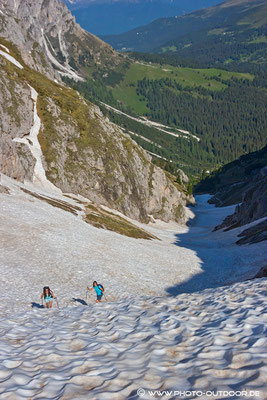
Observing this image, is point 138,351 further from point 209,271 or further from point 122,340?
point 209,271

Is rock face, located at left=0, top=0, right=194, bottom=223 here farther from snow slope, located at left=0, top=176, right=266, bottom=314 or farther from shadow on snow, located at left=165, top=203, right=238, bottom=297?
shadow on snow, located at left=165, top=203, right=238, bottom=297

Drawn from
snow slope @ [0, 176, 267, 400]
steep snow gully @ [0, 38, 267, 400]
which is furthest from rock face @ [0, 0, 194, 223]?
snow slope @ [0, 176, 267, 400]

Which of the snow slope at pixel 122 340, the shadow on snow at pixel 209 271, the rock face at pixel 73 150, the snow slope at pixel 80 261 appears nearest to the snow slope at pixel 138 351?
the snow slope at pixel 122 340

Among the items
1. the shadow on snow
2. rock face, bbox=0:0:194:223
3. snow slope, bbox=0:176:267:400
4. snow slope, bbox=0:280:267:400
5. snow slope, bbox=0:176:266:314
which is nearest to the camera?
snow slope, bbox=0:280:267:400

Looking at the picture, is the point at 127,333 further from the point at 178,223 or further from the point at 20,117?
the point at 178,223

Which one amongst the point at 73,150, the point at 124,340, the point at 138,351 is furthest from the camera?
the point at 73,150

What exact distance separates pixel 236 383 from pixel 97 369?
4309 millimetres

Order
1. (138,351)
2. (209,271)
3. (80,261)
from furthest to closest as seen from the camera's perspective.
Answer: (209,271) < (80,261) < (138,351)

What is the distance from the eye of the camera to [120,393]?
9.34 m

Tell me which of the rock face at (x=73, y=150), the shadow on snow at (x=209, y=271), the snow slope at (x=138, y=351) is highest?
the rock face at (x=73, y=150)

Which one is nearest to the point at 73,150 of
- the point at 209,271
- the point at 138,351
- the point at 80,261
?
the point at 209,271

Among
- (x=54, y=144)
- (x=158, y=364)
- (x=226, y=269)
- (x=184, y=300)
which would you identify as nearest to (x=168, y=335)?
(x=158, y=364)

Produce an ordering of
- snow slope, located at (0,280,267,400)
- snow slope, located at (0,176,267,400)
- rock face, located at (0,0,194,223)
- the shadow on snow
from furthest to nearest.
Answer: rock face, located at (0,0,194,223) → the shadow on snow → snow slope, located at (0,176,267,400) → snow slope, located at (0,280,267,400)

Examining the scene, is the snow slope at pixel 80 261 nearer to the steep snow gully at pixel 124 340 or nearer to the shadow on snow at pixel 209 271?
the shadow on snow at pixel 209 271
